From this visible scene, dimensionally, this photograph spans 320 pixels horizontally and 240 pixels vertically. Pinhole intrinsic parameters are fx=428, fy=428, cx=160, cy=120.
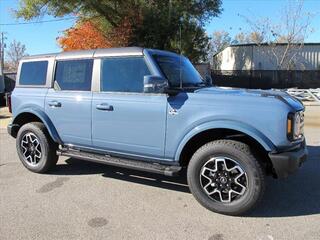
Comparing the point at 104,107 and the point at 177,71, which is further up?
the point at 177,71

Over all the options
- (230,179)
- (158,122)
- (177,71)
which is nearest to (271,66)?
(177,71)

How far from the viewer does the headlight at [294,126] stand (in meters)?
4.73

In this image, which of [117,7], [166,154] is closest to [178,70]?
[166,154]

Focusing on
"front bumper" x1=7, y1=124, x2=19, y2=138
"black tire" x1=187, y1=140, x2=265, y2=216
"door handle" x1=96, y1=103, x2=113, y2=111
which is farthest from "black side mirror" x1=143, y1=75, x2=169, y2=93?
"front bumper" x1=7, y1=124, x2=19, y2=138

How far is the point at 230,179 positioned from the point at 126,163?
57.3 inches

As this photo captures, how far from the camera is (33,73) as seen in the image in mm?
6910

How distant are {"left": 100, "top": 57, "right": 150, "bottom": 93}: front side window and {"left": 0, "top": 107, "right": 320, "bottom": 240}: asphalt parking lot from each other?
1.40 m

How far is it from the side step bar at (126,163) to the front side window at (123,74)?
3.09 ft

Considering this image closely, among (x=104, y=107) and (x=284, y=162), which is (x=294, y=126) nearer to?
(x=284, y=162)

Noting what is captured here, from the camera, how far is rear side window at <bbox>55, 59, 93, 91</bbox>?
20.2ft

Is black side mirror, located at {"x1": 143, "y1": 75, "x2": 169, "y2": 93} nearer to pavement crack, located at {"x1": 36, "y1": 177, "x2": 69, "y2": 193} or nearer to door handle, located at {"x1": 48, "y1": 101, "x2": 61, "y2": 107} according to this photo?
door handle, located at {"x1": 48, "y1": 101, "x2": 61, "y2": 107}

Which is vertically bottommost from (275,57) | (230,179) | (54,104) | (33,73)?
(230,179)

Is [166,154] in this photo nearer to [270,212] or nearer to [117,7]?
[270,212]

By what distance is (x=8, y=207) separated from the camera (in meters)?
5.31
